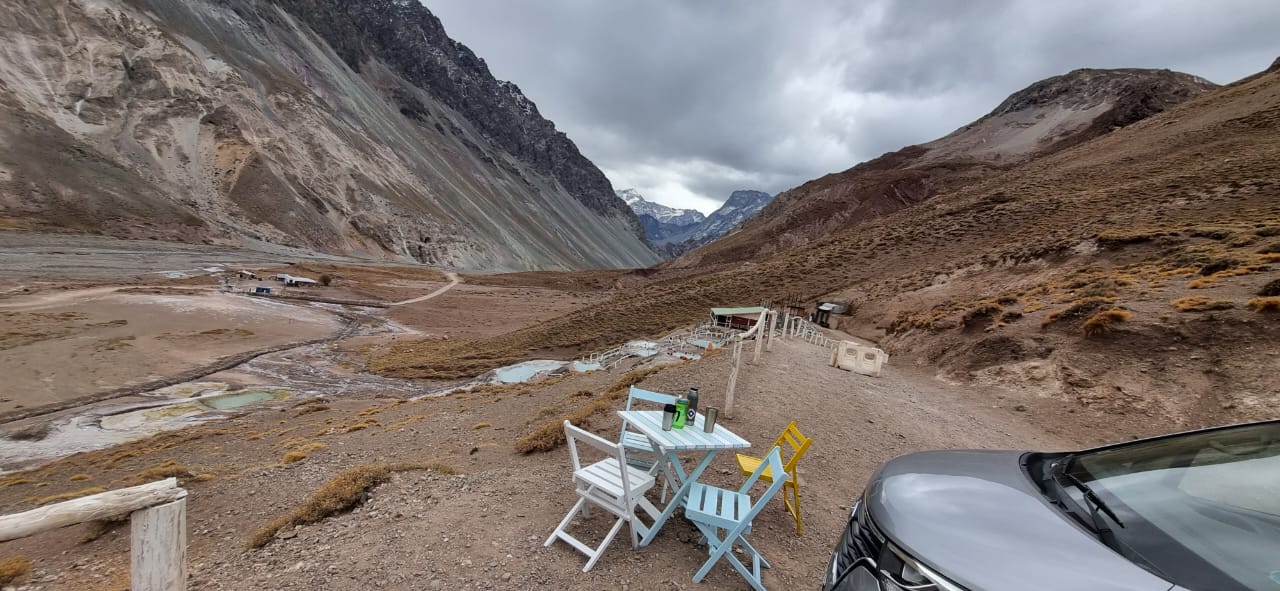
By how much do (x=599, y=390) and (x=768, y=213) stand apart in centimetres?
8569

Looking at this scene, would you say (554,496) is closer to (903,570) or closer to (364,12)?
(903,570)

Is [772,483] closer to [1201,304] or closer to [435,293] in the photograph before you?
[1201,304]

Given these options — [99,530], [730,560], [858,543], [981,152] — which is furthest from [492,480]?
[981,152]

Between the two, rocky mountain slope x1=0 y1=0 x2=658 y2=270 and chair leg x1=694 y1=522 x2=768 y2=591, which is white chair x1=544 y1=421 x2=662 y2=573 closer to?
chair leg x1=694 y1=522 x2=768 y2=591

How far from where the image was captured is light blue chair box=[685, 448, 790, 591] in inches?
144

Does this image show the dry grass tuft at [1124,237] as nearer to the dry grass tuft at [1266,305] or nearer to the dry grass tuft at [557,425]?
the dry grass tuft at [1266,305]

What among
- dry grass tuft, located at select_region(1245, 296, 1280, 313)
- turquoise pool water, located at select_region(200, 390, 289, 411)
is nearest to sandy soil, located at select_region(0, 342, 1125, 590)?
dry grass tuft, located at select_region(1245, 296, 1280, 313)

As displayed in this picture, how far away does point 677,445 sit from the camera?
159 inches

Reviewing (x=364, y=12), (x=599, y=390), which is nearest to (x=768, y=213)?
(x=599, y=390)

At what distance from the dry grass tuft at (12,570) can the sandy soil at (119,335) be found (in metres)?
18.7

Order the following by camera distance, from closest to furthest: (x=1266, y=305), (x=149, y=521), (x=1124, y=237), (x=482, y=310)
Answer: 1. (x=149, y=521)
2. (x=1266, y=305)
3. (x=1124, y=237)
4. (x=482, y=310)

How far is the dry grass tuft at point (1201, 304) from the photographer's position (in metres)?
11.2

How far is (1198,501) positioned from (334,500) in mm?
6907

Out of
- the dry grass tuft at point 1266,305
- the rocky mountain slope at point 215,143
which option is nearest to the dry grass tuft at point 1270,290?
the dry grass tuft at point 1266,305
